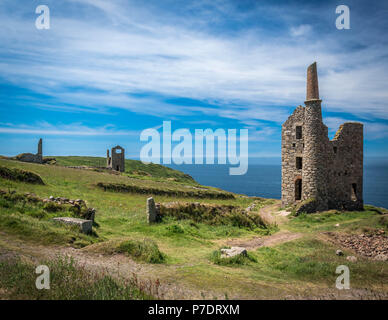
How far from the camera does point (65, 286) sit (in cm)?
637

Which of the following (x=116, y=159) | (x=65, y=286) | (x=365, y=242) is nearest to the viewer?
(x=65, y=286)

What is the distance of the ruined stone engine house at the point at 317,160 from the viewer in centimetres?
2506

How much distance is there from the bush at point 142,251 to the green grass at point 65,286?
2.98 metres

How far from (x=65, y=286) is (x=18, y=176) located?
23.1 metres

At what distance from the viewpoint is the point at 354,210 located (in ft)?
89.0

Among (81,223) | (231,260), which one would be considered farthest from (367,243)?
(81,223)

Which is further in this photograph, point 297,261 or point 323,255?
point 323,255

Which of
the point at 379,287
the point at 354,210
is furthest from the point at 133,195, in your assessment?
the point at 379,287

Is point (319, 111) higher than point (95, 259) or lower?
higher

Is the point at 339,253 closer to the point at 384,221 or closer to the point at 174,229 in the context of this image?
the point at 384,221

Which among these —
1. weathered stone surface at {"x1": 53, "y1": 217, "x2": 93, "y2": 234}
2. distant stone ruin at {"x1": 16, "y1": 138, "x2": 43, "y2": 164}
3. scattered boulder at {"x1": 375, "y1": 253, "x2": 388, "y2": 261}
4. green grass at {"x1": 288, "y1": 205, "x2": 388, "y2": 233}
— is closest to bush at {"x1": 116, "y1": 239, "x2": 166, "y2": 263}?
weathered stone surface at {"x1": 53, "y1": 217, "x2": 93, "y2": 234}

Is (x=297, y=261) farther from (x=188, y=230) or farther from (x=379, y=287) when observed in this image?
(x=188, y=230)

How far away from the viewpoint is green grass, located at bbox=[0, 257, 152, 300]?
605 cm
